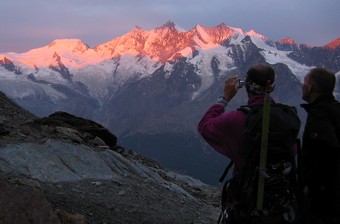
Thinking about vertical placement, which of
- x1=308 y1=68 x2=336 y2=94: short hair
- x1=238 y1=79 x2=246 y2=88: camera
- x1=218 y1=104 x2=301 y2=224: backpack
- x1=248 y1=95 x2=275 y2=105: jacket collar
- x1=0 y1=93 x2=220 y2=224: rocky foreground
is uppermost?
x1=308 y1=68 x2=336 y2=94: short hair

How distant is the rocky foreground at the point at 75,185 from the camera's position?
790 cm

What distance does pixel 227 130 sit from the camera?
18.4 ft

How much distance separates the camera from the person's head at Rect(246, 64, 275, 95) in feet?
18.4

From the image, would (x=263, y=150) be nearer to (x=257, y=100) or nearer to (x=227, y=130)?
(x=227, y=130)

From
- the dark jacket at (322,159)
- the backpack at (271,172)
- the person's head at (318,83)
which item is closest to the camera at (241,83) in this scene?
the backpack at (271,172)

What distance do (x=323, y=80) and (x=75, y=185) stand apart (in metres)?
7.86

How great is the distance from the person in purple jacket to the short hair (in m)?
0.54

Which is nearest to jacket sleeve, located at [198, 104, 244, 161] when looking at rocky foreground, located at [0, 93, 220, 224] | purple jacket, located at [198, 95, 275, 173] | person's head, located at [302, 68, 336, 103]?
purple jacket, located at [198, 95, 275, 173]

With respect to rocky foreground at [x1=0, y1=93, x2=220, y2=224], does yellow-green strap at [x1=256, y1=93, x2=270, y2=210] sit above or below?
above

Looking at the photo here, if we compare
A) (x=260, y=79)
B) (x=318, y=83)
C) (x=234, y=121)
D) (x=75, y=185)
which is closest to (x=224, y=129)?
(x=234, y=121)

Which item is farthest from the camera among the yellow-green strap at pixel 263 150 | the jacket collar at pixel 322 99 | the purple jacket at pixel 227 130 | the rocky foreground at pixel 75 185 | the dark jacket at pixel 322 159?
the rocky foreground at pixel 75 185

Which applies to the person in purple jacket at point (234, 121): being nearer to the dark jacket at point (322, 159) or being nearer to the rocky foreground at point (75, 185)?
the dark jacket at point (322, 159)

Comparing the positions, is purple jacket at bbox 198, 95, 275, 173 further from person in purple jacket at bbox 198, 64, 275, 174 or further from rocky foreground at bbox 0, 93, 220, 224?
rocky foreground at bbox 0, 93, 220, 224

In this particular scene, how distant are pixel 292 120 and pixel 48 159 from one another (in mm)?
8943
